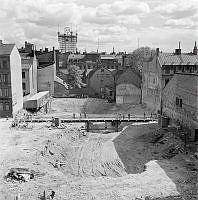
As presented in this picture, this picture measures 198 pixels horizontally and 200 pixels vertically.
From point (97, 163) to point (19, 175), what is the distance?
952 centimetres

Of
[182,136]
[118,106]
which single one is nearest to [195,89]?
[182,136]

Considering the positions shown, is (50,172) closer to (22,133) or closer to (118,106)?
(22,133)

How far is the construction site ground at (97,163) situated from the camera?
22.1 meters

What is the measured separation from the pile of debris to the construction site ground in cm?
32

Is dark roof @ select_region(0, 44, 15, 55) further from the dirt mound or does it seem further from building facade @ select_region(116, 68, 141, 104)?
the dirt mound

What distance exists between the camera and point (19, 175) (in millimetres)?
24359

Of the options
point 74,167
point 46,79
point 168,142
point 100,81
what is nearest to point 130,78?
point 100,81

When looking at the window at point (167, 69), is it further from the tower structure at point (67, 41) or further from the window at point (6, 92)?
the tower structure at point (67, 41)

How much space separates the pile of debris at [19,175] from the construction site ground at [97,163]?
0.32 metres

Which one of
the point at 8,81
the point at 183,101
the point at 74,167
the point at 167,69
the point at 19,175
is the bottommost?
the point at 74,167

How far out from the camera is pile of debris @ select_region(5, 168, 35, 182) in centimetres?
2409

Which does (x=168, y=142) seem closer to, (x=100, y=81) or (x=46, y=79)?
(x=46, y=79)

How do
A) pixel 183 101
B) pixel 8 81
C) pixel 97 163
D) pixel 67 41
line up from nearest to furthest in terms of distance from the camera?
1. pixel 97 163
2. pixel 183 101
3. pixel 8 81
4. pixel 67 41

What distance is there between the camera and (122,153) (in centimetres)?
3484
